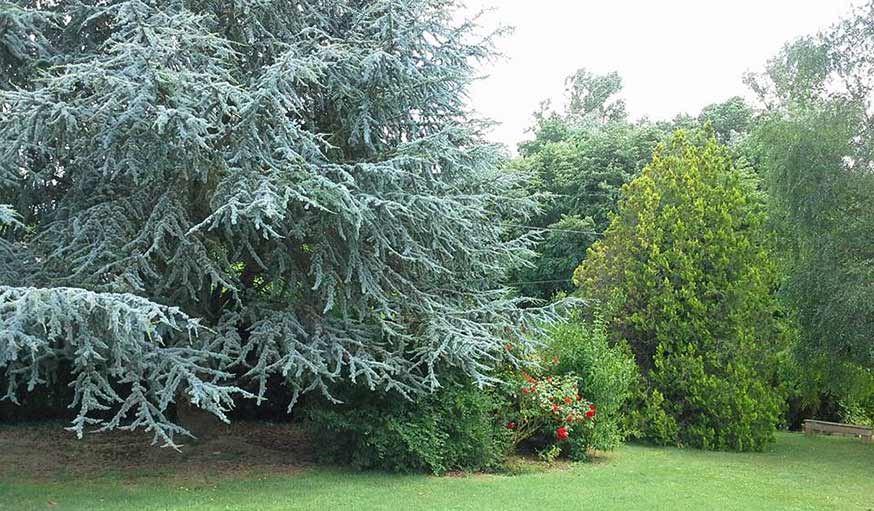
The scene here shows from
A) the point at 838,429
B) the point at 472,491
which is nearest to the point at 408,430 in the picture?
the point at 472,491

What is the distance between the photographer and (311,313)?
959 centimetres

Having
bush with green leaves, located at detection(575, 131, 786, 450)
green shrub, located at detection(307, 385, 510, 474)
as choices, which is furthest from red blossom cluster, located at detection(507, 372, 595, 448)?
bush with green leaves, located at detection(575, 131, 786, 450)

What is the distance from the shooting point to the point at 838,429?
18.9 metres

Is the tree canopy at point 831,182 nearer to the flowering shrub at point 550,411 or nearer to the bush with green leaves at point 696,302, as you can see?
the bush with green leaves at point 696,302

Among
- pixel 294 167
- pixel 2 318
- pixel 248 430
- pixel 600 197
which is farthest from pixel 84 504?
pixel 600 197

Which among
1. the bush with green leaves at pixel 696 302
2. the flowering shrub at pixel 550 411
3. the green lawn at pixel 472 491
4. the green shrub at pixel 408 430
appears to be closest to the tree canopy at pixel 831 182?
the bush with green leaves at pixel 696 302

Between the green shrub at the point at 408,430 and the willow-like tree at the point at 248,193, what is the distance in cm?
41

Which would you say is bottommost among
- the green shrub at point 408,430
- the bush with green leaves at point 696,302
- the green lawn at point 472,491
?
the green lawn at point 472,491

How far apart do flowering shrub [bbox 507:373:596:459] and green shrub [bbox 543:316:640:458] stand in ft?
0.63

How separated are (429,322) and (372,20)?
4.02 metres

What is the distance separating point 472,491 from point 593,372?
3453 mm

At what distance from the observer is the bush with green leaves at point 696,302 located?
13.9 metres

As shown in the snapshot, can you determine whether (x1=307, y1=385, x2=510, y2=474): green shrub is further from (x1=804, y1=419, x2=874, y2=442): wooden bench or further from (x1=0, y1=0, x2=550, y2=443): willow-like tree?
(x1=804, y1=419, x2=874, y2=442): wooden bench

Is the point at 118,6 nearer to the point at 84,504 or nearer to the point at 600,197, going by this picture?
the point at 84,504
